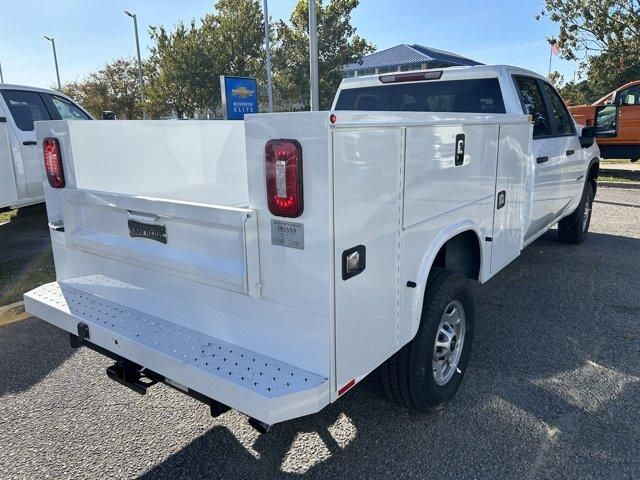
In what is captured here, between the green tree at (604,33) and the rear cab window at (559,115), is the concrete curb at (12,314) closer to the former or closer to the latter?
the rear cab window at (559,115)

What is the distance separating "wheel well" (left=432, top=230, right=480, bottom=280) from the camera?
3.06 meters

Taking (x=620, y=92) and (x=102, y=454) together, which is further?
(x=620, y=92)

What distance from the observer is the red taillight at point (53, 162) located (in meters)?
2.75

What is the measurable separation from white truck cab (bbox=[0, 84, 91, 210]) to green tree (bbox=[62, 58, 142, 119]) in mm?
30316

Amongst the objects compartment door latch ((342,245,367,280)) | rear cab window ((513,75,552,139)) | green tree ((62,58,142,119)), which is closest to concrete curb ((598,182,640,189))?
rear cab window ((513,75,552,139))

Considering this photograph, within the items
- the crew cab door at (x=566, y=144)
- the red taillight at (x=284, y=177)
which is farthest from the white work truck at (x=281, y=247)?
the crew cab door at (x=566, y=144)

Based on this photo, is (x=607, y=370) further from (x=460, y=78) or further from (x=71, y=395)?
(x=71, y=395)

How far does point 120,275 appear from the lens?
262 cm

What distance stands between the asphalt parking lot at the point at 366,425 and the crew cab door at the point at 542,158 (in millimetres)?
1084

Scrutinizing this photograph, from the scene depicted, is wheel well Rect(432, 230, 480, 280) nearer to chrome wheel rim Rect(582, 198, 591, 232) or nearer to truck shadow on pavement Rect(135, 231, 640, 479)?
truck shadow on pavement Rect(135, 231, 640, 479)

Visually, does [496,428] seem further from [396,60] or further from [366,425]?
[396,60]

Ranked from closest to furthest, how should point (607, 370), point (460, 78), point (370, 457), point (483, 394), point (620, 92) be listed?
1. point (370, 457)
2. point (483, 394)
3. point (607, 370)
4. point (460, 78)
5. point (620, 92)

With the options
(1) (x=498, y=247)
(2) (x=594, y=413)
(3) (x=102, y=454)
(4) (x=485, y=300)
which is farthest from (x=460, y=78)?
(3) (x=102, y=454)

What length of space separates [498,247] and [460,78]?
1586 mm
